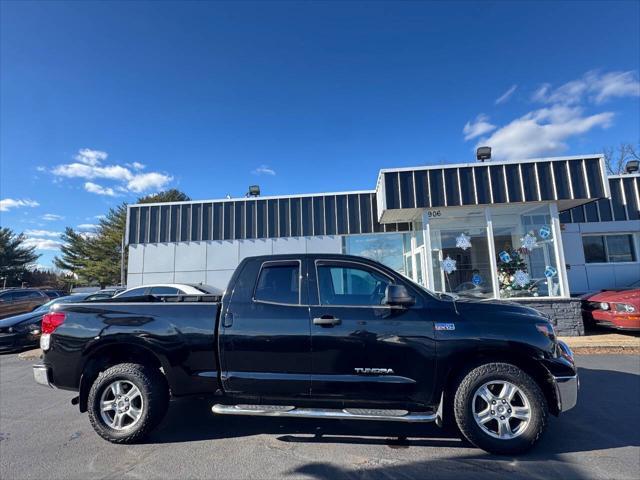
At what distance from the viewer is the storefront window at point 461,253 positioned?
33.5 feet

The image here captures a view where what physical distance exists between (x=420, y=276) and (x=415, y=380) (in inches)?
349

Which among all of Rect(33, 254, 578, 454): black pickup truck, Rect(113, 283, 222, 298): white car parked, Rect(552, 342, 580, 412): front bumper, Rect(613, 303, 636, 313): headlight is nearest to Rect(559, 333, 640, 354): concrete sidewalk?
Rect(613, 303, 636, 313): headlight

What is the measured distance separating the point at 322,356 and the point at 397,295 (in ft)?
3.29

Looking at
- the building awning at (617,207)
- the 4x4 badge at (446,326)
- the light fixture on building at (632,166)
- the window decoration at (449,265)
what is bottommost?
the 4x4 badge at (446,326)

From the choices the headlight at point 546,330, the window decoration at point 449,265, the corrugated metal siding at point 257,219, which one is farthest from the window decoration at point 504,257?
the headlight at point 546,330

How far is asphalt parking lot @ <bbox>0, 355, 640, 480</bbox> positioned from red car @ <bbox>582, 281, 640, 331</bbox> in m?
5.03

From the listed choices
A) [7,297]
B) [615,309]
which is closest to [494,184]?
[615,309]

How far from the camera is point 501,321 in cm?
349

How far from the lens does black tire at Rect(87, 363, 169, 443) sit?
3607 mm

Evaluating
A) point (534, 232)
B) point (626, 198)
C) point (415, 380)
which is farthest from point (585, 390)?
point (626, 198)

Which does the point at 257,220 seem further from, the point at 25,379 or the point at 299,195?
the point at 25,379

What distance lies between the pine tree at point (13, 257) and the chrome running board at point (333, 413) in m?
52.4

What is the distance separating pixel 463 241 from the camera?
1051cm

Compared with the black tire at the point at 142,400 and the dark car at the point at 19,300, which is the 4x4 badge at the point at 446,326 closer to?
the black tire at the point at 142,400
